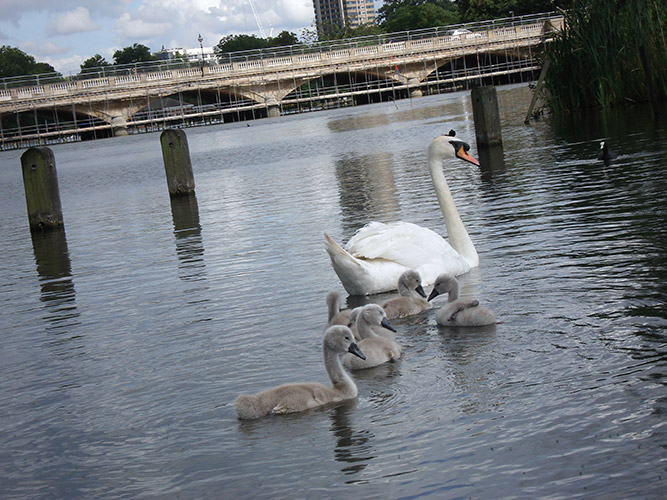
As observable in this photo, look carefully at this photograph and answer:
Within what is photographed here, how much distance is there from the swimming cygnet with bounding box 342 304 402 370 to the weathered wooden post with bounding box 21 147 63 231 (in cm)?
1002

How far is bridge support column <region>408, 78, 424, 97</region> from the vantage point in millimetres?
87281

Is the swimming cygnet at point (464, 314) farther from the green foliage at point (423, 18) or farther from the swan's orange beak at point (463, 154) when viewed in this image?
the green foliage at point (423, 18)

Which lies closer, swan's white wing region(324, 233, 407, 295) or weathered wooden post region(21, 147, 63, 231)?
swan's white wing region(324, 233, 407, 295)

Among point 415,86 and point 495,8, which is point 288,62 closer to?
point 415,86

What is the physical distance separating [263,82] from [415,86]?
15.5 m

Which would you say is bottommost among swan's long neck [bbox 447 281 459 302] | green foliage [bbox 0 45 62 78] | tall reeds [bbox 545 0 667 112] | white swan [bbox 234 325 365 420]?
white swan [bbox 234 325 365 420]

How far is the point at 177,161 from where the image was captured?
1830cm

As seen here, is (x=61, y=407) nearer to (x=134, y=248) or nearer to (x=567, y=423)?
(x=567, y=423)

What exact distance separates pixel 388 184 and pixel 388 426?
11971 mm

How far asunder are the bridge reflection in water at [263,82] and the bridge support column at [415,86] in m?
Answer: 0.10

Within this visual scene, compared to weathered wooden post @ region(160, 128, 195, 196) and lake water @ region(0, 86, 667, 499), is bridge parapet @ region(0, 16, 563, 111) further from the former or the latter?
lake water @ region(0, 86, 667, 499)

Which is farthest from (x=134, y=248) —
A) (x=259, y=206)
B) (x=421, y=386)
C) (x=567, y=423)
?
(x=567, y=423)

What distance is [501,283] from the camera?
24.5 ft

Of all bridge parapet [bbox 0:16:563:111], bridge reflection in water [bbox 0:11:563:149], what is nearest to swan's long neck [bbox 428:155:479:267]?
bridge reflection in water [bbox 0:11:563:149]
